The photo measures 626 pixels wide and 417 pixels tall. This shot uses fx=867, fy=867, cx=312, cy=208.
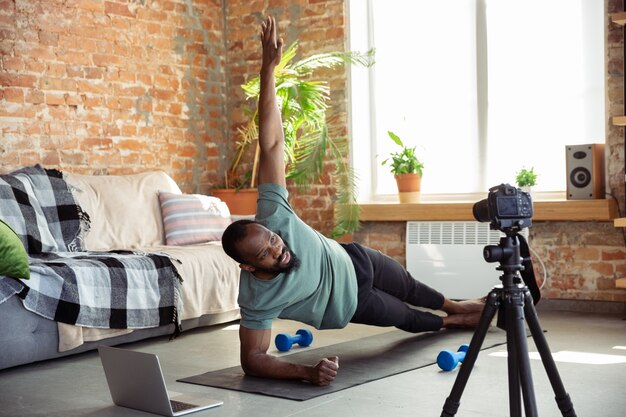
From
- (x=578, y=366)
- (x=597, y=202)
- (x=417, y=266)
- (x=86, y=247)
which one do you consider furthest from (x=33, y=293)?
(x=597, y=202)

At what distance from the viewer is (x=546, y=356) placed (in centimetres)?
231

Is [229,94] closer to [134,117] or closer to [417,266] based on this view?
[134,117]

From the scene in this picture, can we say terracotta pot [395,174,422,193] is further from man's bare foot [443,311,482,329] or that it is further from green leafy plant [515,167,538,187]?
man's bare foot [443,311,482,329]

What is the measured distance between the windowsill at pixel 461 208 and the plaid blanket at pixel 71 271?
1958 millimetres

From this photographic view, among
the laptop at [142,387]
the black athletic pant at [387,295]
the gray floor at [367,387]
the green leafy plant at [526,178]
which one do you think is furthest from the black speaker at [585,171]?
the laptop at [142,387]

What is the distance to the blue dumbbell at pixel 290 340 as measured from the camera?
165 inches

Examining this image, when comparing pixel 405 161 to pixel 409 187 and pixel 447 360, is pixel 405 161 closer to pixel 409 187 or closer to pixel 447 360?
pixel 409 187

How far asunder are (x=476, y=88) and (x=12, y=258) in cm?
350

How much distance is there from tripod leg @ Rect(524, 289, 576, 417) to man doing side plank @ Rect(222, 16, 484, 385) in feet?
3.79

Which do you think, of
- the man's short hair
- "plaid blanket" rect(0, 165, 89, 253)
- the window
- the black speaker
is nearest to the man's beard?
the man's short hair

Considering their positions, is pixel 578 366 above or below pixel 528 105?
below

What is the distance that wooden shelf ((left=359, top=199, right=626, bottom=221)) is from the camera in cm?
521

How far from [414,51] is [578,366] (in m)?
3.22

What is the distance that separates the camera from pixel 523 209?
91.7 inches
